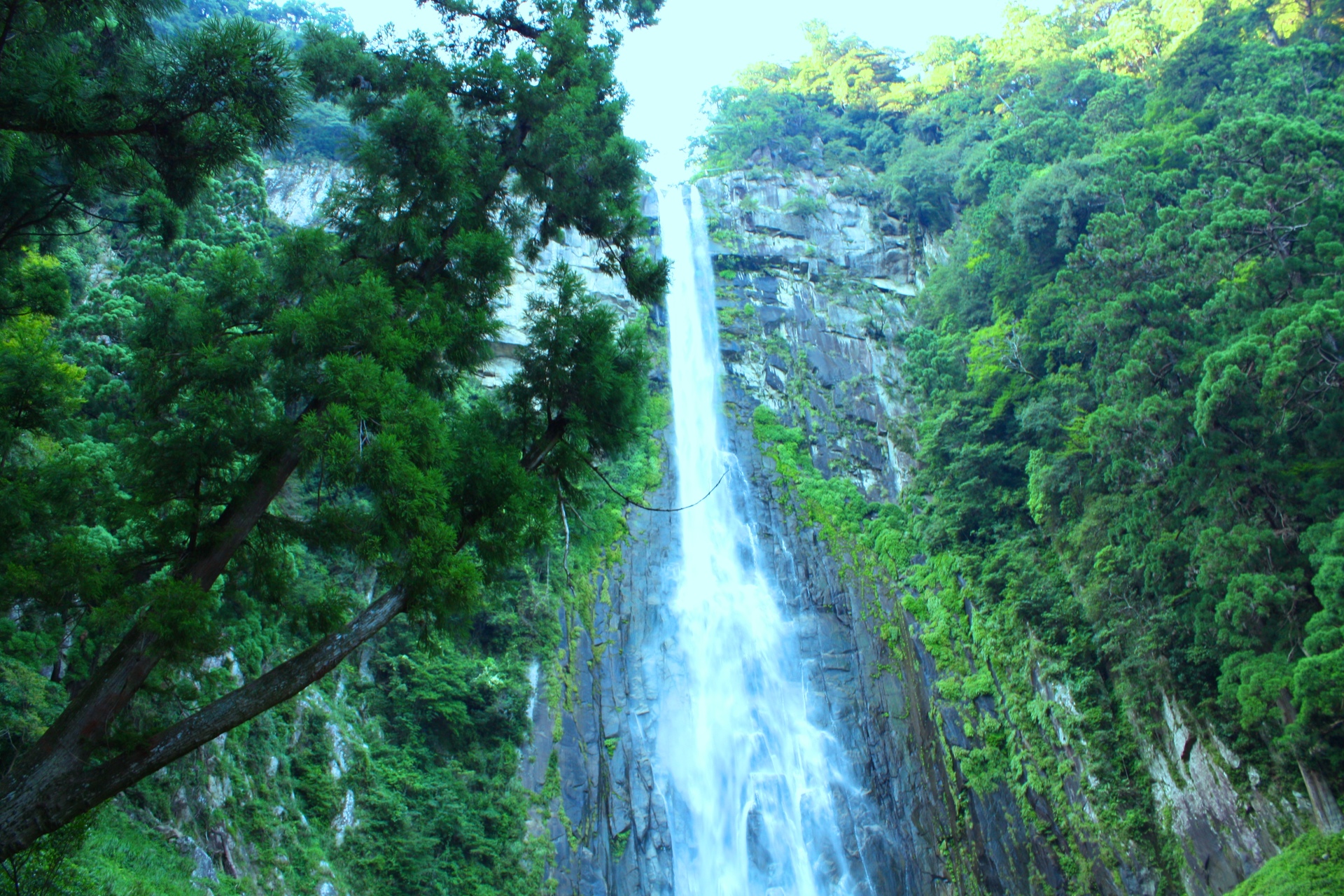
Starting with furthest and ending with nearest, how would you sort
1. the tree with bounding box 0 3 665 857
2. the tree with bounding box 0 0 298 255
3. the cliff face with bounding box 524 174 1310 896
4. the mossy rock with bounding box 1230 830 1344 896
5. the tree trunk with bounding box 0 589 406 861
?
the cliff face with bounding box 524 174 1310 896 → the mossy rock with bounding box 1230 830 1344 896 → the tree with bounding box 0 3 665 857 → the tree with bounding box 0 0 298 255 → the tree trunk with bounding box 0 589 406 861

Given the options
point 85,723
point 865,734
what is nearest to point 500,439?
point 85,723

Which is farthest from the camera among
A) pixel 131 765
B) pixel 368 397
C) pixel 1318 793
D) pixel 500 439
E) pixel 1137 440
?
pixel 1137 440

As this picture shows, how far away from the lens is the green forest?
4414 mm

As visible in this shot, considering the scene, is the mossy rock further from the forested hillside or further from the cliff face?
the cliff face

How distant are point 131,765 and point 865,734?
1313cm

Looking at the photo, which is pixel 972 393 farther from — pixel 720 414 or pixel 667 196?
pixel 667 196

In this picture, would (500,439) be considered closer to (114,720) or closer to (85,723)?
(114,720)

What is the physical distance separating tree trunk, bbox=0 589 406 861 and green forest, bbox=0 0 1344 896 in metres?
0.02

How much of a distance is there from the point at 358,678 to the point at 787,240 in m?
18.1

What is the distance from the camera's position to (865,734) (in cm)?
Result: 1461

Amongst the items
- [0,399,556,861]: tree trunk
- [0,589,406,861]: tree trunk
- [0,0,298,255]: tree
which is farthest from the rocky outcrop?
[0,589,406,861]: tree trunk

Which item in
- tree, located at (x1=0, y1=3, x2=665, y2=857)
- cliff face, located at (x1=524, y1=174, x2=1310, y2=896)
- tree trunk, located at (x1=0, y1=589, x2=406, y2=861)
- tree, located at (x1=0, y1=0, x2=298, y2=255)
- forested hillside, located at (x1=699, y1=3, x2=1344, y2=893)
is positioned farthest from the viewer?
cliff face, located at (x1=524, y1=174, x2=1310, y2=896)

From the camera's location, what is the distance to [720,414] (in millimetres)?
20656

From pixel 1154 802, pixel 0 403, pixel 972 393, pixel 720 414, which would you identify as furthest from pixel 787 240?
pixel 0 403
